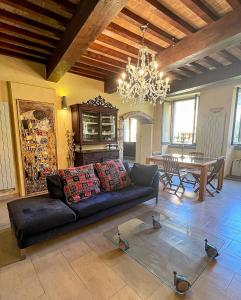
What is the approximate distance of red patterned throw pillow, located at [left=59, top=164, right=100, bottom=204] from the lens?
95.3 inches

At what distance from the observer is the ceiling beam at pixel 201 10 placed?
2.06 m

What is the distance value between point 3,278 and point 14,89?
3153 millimetres

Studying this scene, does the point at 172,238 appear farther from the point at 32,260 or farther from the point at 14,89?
the point at 14,89

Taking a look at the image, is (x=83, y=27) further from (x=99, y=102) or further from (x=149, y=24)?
(x=99, y=102)

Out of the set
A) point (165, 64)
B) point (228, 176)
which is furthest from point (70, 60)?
point (228, 176)

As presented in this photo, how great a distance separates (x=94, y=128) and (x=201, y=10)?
3199 mm

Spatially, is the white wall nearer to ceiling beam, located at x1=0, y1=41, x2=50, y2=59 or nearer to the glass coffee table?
the glass coffee table

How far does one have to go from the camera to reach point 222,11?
2.25m

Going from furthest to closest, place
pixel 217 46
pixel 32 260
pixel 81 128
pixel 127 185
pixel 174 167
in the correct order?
pixel 81 128 → pixel 174 167 → pixel 127 185 → pixel 217 46 → pixel 32 260

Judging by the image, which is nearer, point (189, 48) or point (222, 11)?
point (222, 11)

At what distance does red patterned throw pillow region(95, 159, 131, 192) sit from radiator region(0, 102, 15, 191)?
193 cm

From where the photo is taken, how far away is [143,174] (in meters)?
3.18

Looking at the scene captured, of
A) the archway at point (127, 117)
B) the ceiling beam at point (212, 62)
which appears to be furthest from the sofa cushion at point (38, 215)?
the ceiling beam at point (212, 62)

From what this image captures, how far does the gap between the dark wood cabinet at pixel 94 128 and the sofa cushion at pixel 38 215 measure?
6.31ft
